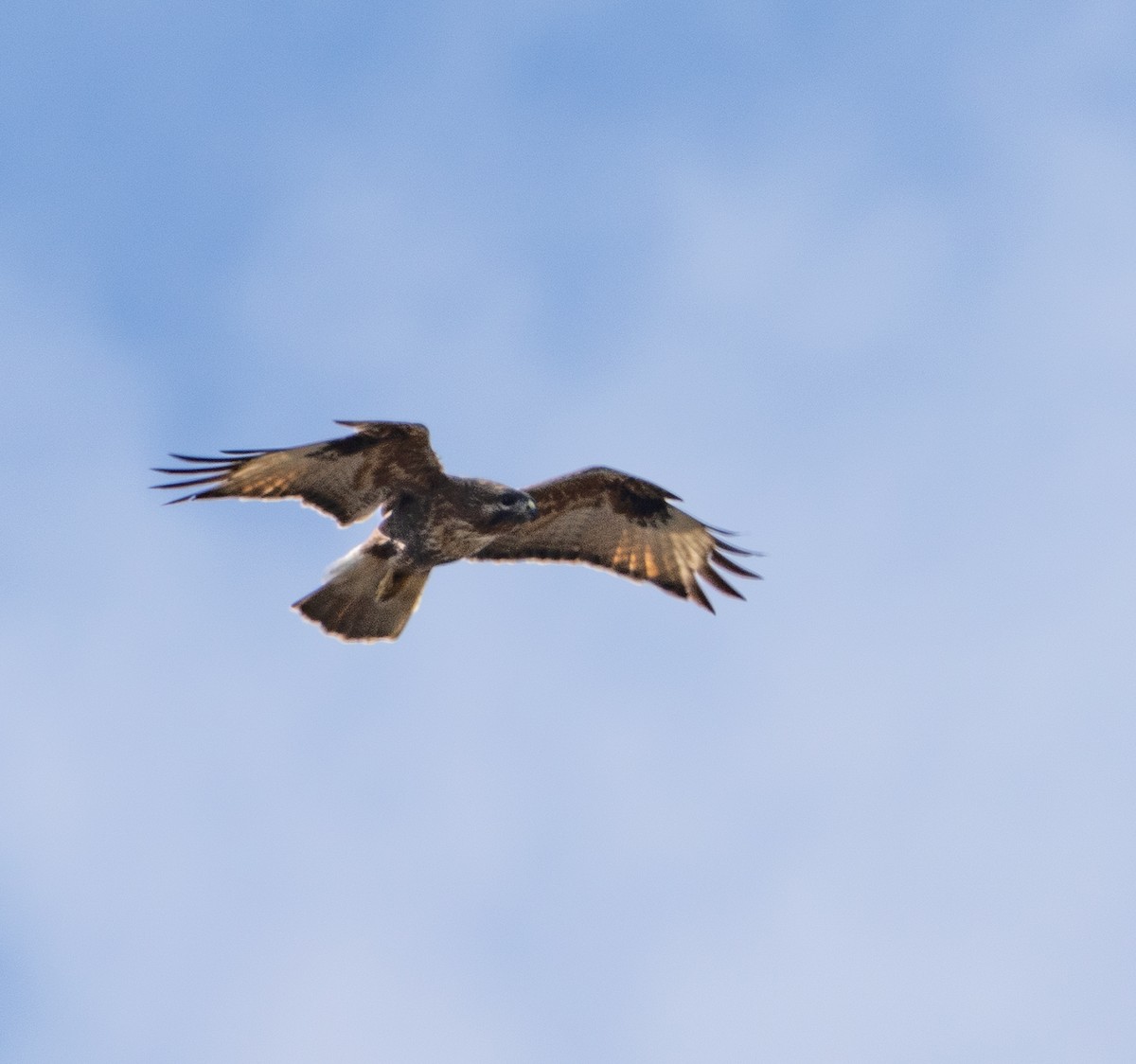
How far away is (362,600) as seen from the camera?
11516mm

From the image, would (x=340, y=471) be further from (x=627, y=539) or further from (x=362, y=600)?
(x=627, y=539)

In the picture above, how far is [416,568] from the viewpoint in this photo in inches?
452

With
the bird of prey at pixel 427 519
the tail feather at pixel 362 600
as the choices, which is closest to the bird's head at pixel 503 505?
the bird of prey at pixel 427 519

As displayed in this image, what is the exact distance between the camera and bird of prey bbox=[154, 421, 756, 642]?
10805 mm

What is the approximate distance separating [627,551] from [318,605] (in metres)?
2.56

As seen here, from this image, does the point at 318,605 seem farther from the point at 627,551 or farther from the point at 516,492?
the point at 627,551

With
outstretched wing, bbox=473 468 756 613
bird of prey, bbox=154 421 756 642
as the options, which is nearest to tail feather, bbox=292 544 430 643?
bird of prey, bbox=154 421 756 642

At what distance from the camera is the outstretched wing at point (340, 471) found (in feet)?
35.0

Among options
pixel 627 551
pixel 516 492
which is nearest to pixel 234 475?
pixel 516 492

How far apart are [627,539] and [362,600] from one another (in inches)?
89.6

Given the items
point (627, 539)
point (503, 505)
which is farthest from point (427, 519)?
point (627, 539)

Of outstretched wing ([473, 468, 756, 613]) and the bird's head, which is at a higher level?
outstretched wing ([473, 468, 756, 613])

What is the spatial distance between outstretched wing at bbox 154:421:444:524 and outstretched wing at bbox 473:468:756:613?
1.23 metres

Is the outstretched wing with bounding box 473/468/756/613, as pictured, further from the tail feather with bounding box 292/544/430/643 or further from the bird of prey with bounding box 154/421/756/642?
the tail feather with bounding box 292/544/430/643
